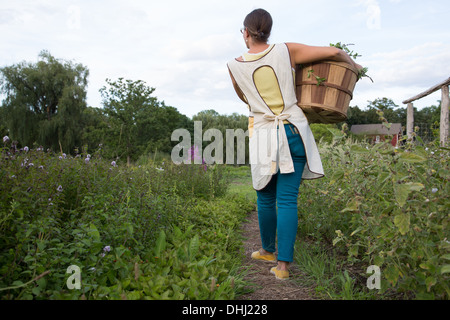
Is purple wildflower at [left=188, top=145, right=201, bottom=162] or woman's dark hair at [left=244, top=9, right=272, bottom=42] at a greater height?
woman's dark hair at [left=244, top=9, right=272, bottom=42]

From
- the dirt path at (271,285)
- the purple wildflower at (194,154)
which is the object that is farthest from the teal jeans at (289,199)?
the purple wildflower at (194,154)

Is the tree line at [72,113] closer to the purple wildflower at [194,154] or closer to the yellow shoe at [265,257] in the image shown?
the purple wildflower at [194,154]

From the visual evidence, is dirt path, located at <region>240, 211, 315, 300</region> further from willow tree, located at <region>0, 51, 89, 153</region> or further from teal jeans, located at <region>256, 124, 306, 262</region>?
willow tree, located at <region>0, 51, 89, 153</region>

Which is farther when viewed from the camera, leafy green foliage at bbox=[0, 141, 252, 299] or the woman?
the woman

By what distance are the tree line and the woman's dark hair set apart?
20.3 metres

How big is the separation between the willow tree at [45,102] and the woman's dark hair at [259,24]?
86.0ft

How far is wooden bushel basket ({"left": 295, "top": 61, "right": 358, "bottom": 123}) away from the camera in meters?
2.44

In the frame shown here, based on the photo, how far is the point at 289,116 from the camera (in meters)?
2.47

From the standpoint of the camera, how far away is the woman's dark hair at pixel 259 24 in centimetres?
251

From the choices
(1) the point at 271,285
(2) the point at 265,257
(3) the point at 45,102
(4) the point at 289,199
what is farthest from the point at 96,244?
(3) the point at 45,102

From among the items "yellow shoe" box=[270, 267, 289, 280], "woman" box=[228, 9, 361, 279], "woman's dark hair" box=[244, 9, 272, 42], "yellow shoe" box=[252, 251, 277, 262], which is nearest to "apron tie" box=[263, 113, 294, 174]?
"woman" box=[228, 9, 361, 279]
